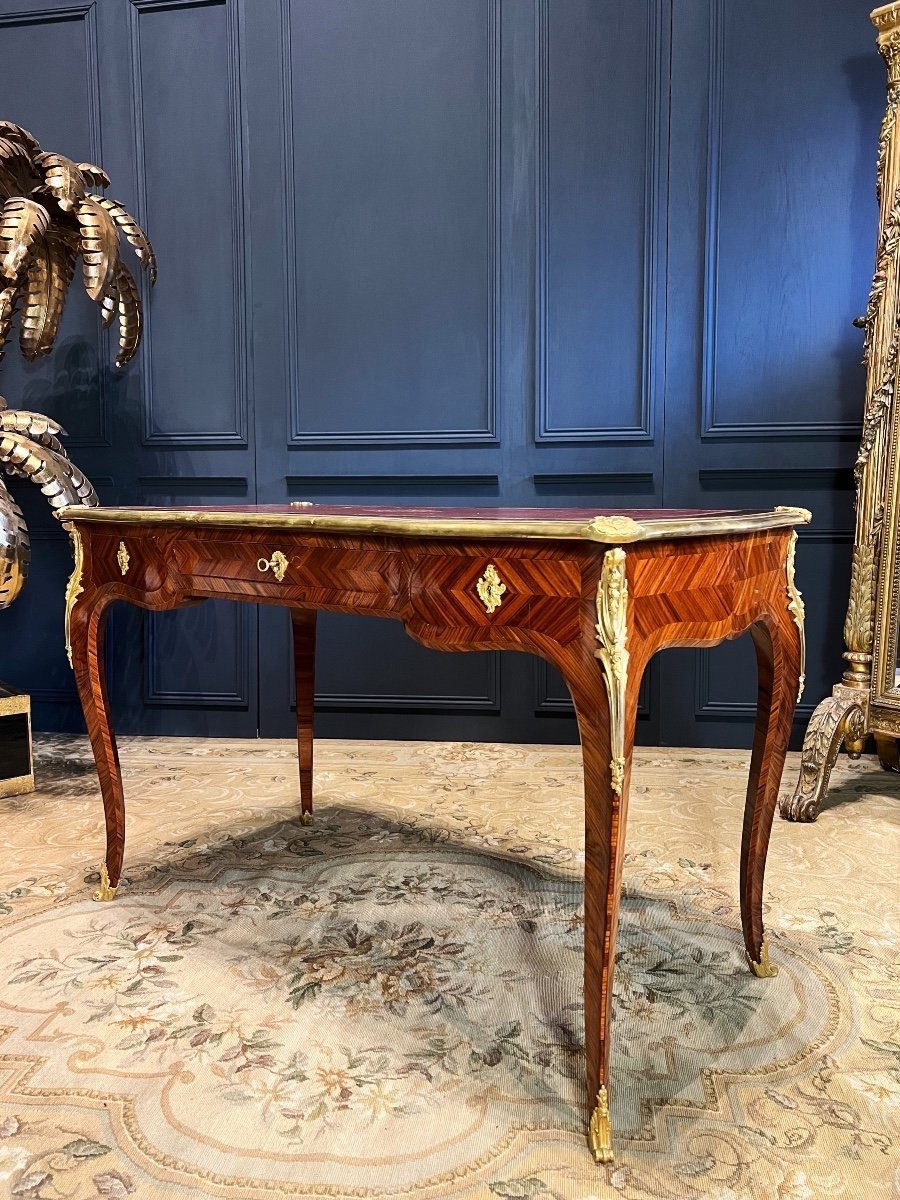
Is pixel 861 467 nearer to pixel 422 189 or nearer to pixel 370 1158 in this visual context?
pixel 422 189

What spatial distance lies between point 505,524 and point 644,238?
2590mm

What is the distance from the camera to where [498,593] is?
53.1 inches

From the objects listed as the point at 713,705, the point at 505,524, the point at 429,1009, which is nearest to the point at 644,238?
the point at 713,705

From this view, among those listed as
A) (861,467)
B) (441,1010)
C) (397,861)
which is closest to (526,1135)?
(441,1010)

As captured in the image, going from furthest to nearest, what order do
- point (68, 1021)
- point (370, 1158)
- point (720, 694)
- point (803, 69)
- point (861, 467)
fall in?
point (720, 694) < point (803, 69) < point (861, 467) < point (68, 1021) < point (370, 1158)

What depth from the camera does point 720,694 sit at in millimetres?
3500

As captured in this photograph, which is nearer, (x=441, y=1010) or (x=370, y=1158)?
(x=370, y=1158)

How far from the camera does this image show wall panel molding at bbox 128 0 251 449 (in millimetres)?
3609

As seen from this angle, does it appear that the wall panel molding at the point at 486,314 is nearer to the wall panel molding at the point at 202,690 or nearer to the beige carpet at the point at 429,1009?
the wall panel molding at the point at 202,690

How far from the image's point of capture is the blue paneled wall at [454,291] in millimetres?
3340

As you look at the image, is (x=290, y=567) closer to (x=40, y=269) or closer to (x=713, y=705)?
(x=40, y=269)

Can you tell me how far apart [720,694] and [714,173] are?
2.01m

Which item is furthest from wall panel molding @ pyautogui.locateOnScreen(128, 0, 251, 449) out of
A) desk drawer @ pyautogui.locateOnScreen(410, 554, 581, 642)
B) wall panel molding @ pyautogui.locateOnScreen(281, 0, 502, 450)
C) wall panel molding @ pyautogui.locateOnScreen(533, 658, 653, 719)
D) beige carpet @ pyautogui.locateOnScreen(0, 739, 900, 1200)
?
desk drawer @ pyautogui.locateOnScreen(410, 554, 581, 642)

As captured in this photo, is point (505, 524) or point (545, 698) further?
point (545, 698)
